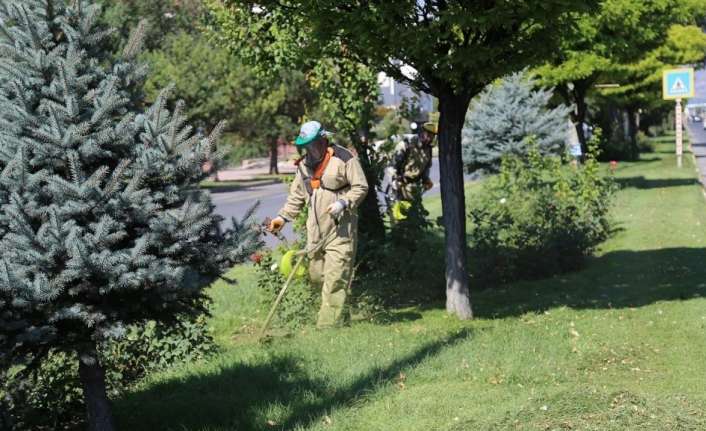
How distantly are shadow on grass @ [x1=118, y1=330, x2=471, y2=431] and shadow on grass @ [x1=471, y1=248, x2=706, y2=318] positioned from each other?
2575 mm

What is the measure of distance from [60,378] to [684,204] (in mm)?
15096

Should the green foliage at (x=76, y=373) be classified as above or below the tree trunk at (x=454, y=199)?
below

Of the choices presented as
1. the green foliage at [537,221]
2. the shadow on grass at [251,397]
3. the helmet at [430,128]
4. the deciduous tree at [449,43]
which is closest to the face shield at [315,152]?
the deciduous tree at [449,43]

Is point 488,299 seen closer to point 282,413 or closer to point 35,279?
point 282,413

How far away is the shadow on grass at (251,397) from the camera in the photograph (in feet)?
18.6

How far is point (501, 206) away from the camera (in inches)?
487

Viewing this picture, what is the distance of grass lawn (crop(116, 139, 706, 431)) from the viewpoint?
17.9ft

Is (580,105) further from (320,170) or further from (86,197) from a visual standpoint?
(86,197)

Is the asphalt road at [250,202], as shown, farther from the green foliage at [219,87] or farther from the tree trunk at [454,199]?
the tree trunk at [454,199]

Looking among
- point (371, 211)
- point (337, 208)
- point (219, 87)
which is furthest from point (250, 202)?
point (337, 208)

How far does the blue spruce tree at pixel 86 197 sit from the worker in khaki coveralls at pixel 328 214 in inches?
112

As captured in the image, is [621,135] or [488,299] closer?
[488,299]

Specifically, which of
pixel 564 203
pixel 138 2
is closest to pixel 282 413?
pixel 564 203

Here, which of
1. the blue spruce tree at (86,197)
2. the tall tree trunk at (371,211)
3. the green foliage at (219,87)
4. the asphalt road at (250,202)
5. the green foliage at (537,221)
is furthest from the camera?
the green foliage at (219,87)
